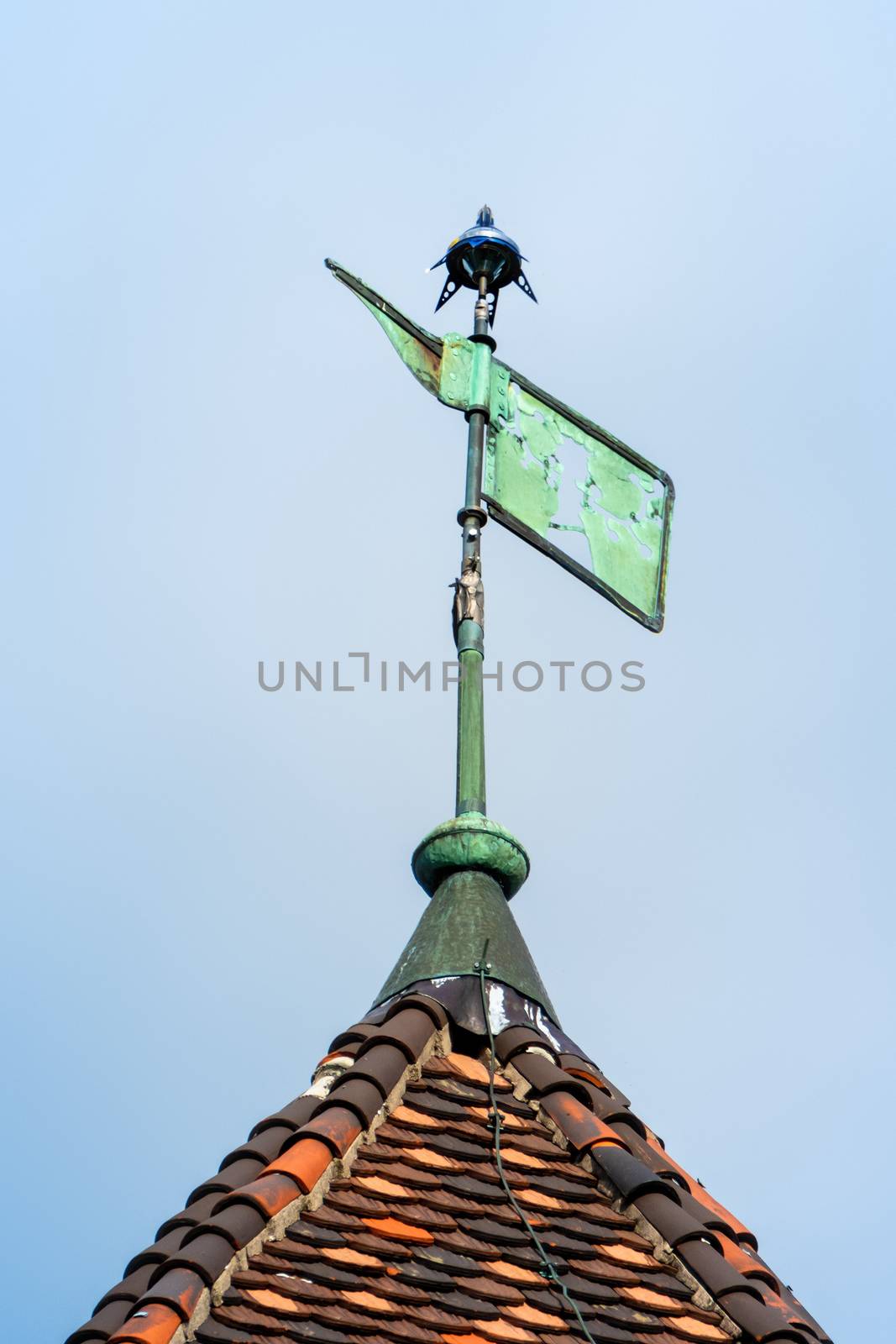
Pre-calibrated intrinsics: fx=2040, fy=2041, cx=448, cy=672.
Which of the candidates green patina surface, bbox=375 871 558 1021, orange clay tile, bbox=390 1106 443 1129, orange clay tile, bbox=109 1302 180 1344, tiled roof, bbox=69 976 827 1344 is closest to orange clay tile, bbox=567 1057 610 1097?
tiled roof, bbox=69 976 827 1344

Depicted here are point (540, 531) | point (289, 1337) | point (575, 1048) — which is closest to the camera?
point (289, 1337)

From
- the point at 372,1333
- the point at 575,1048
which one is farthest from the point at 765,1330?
the point at 575,1048

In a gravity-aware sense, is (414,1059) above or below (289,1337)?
above

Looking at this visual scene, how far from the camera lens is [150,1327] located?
193 inches

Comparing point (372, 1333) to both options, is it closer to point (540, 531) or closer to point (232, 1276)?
point (232, 1276)

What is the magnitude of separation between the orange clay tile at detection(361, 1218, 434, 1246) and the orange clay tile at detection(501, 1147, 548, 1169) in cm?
49

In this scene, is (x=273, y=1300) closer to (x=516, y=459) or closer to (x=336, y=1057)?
(x=336, y=1057)

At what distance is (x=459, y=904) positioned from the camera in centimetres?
696

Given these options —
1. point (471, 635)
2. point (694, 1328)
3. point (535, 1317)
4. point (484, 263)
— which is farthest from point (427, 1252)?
point (484, 263)

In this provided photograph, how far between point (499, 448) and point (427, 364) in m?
0.49

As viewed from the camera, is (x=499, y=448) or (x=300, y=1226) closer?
(x=300, y=1226)

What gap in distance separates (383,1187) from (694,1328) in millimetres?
924

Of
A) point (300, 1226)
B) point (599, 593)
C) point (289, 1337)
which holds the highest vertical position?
point (599, 593)

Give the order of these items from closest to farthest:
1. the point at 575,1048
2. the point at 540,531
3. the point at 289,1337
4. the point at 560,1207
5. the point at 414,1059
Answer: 1. the point at 289,1337
2. the point at 560,1207
3. the point at 414,1059
4. the point at 575,1048
5. the point at 540,531
